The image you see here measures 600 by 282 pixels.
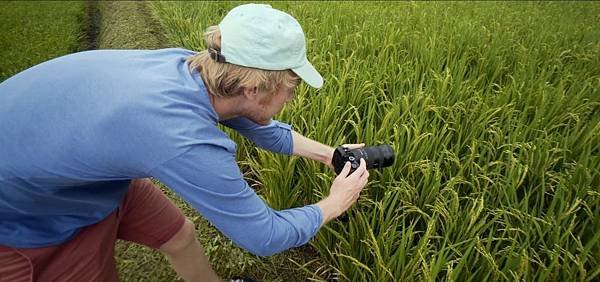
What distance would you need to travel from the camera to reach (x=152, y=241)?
134 cm

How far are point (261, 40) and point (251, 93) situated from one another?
0.44 feet

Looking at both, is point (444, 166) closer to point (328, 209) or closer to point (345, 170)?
point (345, 170)

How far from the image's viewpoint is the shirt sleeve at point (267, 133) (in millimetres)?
1394

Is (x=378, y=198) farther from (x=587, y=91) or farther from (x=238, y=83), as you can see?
(x=587, y=91)

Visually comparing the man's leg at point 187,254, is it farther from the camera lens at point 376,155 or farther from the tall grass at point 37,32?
the tall grass at point 37,32

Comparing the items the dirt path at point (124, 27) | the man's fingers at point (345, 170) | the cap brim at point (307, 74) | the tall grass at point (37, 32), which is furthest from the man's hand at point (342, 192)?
the tall grass at point (37, 32)

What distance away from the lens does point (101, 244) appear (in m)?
1.17

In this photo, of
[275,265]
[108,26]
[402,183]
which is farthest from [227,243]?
[108,26]

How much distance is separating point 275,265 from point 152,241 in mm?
538

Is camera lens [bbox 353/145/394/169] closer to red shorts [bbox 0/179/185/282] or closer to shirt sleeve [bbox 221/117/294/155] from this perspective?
shirt sleeve [bbox 221/117/294/155]

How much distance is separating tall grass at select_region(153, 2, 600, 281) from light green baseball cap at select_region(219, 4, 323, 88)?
25.9 inches

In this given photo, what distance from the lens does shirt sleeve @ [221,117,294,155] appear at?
54.9 inches

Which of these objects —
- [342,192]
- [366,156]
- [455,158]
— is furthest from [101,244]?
[455,158]

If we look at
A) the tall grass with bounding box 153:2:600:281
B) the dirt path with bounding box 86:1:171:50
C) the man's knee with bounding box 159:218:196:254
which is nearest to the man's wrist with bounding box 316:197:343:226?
the tall grass with bounding box 153:2:600:281
